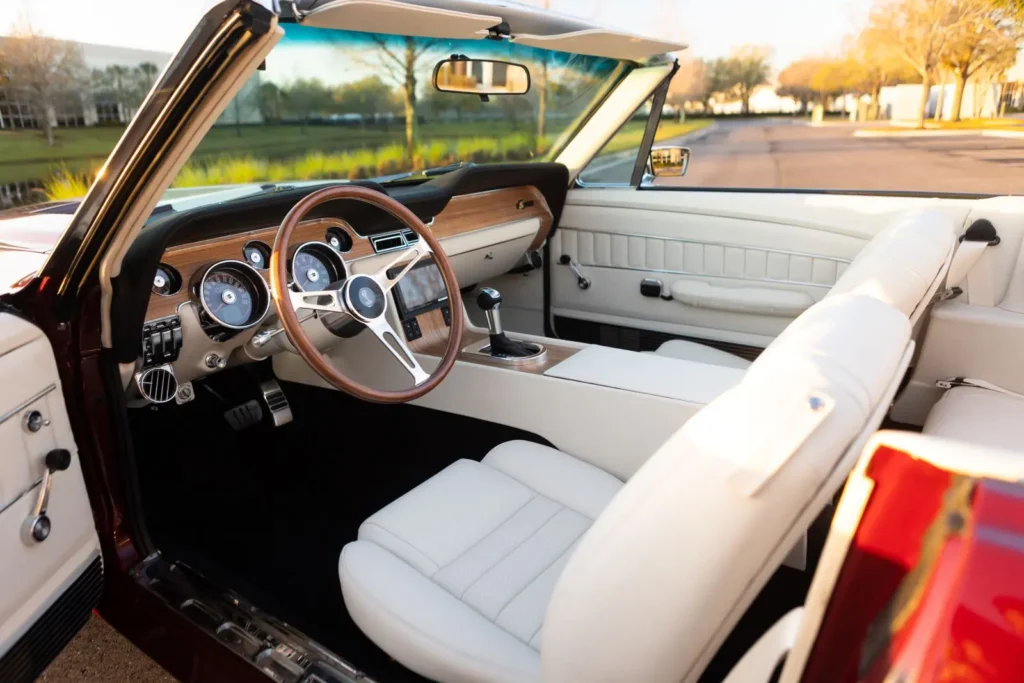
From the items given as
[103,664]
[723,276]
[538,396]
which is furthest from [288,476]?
[723,276]

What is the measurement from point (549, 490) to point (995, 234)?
1.74 m

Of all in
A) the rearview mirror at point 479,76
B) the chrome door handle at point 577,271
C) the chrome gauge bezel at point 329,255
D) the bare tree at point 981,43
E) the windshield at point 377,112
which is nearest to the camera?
the chrome gauge bezel at point 329,255

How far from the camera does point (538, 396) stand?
1879 mm

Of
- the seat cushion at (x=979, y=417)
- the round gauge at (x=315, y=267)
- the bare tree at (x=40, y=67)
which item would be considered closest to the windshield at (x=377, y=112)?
the round gauge at (x=315, y=267)

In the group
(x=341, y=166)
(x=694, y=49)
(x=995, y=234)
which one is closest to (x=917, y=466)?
(x=995, y=234)

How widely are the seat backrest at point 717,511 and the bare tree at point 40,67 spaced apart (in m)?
2.33

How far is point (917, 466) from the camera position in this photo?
552 millimetres

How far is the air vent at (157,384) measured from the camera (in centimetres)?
161

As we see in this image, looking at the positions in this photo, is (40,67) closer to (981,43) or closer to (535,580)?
(535,580)

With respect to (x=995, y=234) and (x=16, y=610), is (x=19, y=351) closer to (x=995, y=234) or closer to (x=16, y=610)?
(x=16, y=610)

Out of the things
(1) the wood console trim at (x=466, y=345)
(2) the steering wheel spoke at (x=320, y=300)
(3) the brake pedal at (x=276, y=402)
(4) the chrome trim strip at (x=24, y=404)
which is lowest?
(3) the brake pedal at (x=276, y=402)

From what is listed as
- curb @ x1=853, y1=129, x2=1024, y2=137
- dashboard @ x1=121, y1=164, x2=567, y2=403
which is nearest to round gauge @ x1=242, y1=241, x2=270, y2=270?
dashboard @ x1=121, y1=164, x2=567, y2=403

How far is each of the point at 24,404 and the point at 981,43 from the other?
4.16 m

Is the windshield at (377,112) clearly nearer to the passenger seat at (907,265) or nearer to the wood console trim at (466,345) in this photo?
the wood console trim at (466,345)
